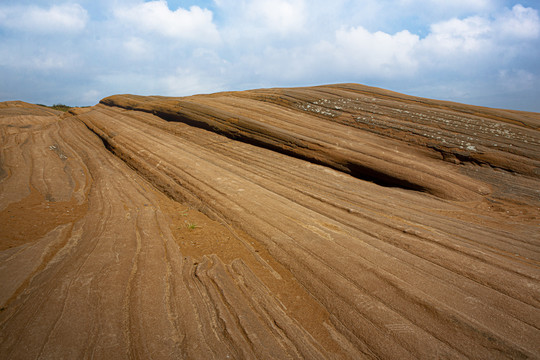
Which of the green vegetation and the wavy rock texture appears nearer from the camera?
the wavy rock texture

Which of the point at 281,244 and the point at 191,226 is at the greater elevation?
the point at 191,226

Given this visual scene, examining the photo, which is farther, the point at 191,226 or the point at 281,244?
the point at 191,226

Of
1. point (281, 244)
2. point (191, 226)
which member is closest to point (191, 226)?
point (191, 226)

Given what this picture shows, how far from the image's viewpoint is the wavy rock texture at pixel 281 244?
245 centimetres

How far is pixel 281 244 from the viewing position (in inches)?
161

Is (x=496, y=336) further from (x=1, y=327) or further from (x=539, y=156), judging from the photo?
(x=539, y=156)

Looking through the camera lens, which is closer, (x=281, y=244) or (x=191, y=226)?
(x=281, y=244)

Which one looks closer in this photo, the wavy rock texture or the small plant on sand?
the wavy rock texture

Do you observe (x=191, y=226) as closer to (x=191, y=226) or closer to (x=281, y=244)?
(x=191, y=226)

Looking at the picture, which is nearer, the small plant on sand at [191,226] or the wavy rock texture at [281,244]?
the wavy rock texture at [281,244]

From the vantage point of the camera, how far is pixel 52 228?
4.34 meters

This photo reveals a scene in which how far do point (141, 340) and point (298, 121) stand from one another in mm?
9780

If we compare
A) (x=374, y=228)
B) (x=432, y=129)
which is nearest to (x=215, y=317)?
(x=374, y=228)

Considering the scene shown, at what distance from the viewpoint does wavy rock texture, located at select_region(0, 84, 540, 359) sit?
8.04ft
